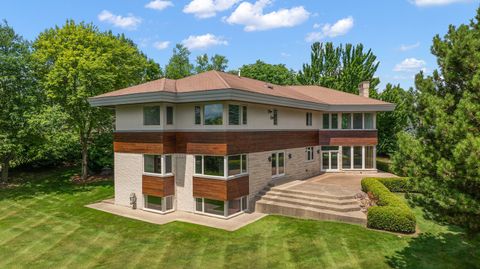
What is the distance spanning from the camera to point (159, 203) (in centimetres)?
1645

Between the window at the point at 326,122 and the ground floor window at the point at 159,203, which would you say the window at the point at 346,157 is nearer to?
the window at the point at 326,122

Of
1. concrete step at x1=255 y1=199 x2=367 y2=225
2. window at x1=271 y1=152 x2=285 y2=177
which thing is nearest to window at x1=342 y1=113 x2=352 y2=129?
window at x1=271 y1=152 x2=285 y2=177

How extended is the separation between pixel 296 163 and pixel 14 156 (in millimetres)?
22661

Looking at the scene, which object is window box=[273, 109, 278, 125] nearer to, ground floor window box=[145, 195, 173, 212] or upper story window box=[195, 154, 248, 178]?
upper story window box=[195, 154, 248, 178]

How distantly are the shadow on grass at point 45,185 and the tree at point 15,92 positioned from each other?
119 inches

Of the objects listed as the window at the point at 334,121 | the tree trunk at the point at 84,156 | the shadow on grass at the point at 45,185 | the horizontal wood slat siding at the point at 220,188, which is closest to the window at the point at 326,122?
the window at the point at 334,121

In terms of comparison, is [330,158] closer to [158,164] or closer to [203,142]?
[203,142]

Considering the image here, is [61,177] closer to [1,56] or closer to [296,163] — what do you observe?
[1,56]

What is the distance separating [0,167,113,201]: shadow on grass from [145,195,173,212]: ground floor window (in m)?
8.10

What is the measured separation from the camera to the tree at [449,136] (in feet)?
21.6

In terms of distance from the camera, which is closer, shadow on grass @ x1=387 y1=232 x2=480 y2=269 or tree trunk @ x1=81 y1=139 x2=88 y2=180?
shadow on grass @ x1=387 y1=232 x2=480 y2=269

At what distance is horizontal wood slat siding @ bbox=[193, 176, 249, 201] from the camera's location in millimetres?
14797

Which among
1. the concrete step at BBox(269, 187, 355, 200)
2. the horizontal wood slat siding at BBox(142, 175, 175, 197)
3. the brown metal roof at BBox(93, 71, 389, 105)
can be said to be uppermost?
the brown metal roof at BBox(93, 71, 389, 105)

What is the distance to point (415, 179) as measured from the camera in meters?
7.79
